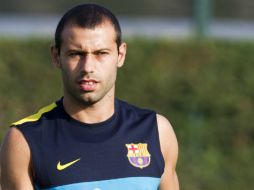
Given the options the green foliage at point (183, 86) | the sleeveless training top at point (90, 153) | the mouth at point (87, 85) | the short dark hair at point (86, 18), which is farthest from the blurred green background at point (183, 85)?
the mouth at point (87, 85)

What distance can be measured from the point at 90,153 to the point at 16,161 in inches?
14.4

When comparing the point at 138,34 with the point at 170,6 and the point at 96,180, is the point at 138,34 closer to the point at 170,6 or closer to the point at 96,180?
the point at 170,6

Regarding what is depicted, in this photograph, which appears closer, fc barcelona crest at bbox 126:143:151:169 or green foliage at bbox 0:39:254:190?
fc barcelona crest at bbox 126:143:151:169

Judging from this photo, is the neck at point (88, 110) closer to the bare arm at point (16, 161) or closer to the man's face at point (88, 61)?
the man's face at point (88, 61)

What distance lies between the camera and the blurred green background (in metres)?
11.4

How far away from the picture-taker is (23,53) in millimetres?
11555

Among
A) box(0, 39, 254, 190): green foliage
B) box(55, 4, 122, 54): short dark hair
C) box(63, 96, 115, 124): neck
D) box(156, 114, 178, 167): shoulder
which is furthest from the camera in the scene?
box(0, 39, 254, 190): green foliage

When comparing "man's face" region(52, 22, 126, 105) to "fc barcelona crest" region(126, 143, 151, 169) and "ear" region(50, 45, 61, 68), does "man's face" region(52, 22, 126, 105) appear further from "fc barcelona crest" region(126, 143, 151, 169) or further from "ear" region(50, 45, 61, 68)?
"fc barcelona crest" region(126, 143, 151, 169)

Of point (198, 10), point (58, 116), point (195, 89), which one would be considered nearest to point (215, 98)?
point (195, 89)

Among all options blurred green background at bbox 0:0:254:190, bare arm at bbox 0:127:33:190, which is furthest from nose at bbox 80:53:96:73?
blurred green background at bbox 0:0:254:190

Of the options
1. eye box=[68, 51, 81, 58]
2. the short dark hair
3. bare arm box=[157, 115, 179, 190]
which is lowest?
bare arm box=[157, 115, 179, 190]

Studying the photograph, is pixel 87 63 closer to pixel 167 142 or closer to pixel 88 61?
pixel 88 61

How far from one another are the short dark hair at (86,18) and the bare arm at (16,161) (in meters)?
0.49

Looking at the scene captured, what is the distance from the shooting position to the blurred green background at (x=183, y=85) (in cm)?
1138
